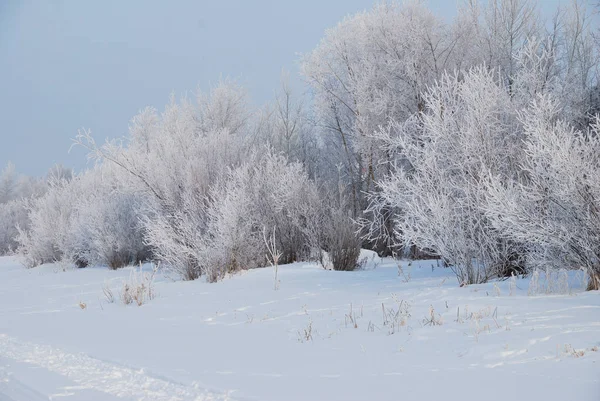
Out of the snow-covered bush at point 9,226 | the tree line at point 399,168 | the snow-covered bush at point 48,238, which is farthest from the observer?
the snow-covered bush at point 9,226

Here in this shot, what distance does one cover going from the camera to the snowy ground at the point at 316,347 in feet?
11.0

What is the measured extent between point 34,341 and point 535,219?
6.65 metres

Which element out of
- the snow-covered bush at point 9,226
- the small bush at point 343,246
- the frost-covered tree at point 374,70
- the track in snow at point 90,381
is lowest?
the track in snow at point 90,381

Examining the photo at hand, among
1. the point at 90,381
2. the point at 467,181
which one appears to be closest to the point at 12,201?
the point at 467,181

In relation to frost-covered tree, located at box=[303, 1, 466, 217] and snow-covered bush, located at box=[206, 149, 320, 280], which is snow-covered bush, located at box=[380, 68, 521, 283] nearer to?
snow-covered bush, located at box=[206, 149, 320, 280]

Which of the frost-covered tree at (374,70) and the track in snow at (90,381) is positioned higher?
the frost-covered tree at (374,70)

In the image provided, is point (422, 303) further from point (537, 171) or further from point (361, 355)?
point (537, 171)

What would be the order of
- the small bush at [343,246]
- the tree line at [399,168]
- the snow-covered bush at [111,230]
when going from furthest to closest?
the snow-covered bush at [111,230] → the small bush at [343,246] → the tree line at [399,168]

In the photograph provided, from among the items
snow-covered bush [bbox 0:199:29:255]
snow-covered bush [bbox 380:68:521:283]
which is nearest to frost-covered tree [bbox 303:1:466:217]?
snow-covered bush [bbox 380:68:521:283]

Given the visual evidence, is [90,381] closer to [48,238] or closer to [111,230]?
[111,230]

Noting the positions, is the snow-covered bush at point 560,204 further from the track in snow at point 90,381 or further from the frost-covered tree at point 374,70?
the frost-covered tree at point 374,70

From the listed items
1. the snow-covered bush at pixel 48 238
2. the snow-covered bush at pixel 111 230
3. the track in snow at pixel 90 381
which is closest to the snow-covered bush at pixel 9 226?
the snow-covered bush at pixel 48 238

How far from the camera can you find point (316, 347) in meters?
4.64

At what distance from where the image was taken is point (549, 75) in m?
11.5
